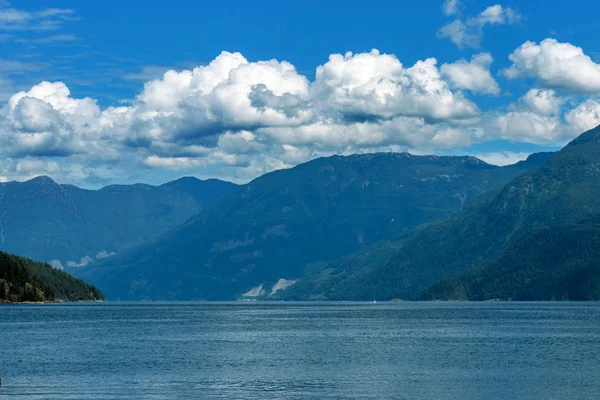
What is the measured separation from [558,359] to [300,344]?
184ft

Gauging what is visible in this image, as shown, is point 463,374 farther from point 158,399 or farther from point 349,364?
point 158,399

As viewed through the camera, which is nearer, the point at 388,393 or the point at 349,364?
the point at 388,393

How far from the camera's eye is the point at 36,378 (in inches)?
4557

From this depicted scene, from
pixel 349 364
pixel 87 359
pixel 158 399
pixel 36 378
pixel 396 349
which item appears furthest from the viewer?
pixel 396 349

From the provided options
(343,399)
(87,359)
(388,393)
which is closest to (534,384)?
(388,393)

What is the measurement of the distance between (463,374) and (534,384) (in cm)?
1290

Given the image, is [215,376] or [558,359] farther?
[558,359]

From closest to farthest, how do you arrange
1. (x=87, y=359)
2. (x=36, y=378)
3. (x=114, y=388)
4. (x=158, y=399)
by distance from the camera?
1. (x=158, y=399)
2. (x=114, y=388)
3. (x=36, y=378)
4. (x=87, y=359)

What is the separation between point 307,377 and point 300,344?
206 feet

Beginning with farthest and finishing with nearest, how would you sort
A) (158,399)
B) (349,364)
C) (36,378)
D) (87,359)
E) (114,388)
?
1. (87,359)
2. (349,364)
3. (36,378)
4. (114,388)
5. (158,399)

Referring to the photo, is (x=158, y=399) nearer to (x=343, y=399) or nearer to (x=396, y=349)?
(x=343, y=399)

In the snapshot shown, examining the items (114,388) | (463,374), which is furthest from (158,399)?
(463,374)

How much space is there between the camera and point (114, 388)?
10500 cm

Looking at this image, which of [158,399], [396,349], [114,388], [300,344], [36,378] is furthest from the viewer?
[300,344]
